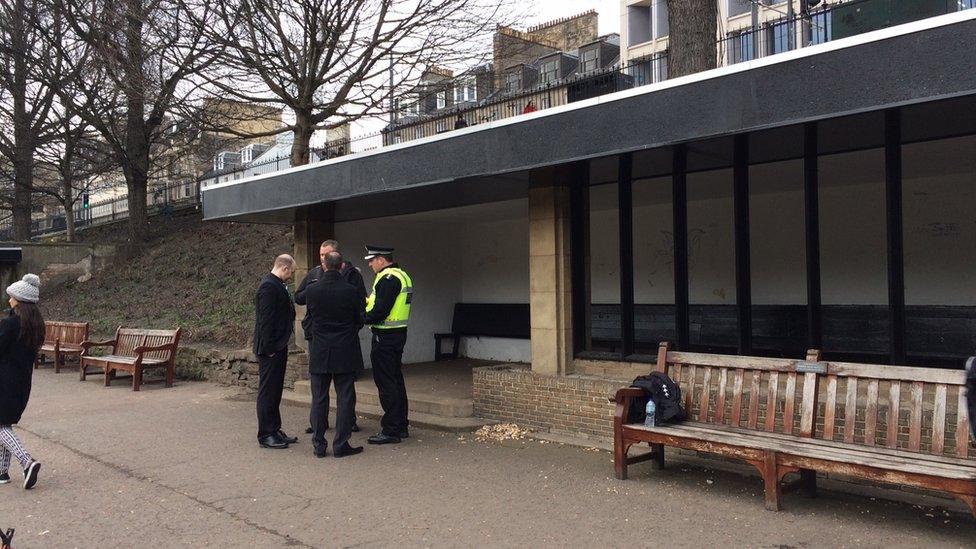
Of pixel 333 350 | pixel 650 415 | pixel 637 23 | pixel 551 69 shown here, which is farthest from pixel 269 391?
pixel 637 23

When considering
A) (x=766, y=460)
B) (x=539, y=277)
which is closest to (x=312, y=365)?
(x=539, y=277)

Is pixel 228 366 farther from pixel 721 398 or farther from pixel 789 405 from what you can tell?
pixel 789 405

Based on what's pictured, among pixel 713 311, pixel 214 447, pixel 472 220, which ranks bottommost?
pixel 214 447

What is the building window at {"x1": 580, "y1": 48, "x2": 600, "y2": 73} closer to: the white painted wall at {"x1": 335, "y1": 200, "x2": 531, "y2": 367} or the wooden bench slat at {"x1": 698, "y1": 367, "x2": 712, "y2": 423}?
the white painted wall at {"x1": 335, "y1": 200, "x2": 531, "y2": 367}

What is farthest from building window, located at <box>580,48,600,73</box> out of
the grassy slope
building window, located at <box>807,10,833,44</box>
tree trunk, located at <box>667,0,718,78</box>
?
tree trunk, located at <box>667,0,718,78</box>

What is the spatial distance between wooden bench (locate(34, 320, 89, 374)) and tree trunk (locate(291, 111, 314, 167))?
4.99 m

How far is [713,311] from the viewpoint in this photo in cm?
916

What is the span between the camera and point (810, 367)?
483cm

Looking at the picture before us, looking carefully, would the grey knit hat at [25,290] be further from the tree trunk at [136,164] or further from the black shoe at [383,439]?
the tree trunk at [136,164]

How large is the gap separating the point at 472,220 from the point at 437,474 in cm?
595

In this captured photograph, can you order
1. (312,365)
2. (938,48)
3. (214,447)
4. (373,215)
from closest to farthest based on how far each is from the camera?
(938,48) → (312,365) → (214,447) → (373,215)

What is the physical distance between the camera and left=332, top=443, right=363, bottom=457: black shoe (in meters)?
6.25

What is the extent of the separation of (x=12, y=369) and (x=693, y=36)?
7031 mm

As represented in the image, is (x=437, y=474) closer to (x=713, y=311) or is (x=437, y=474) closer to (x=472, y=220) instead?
(x=713, y=311)
